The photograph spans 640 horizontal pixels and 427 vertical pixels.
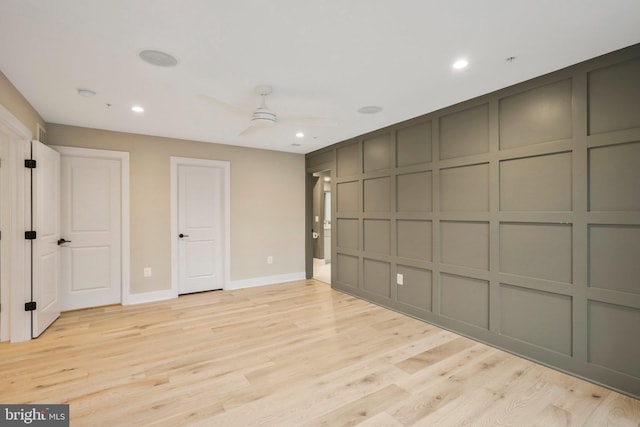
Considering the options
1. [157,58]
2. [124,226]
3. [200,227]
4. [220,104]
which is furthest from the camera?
Result: [200,227]

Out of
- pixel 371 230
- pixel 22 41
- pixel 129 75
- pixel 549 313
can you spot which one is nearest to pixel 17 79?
pixel 22 41

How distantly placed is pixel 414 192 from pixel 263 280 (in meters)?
3.14

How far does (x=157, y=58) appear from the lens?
7.32ft

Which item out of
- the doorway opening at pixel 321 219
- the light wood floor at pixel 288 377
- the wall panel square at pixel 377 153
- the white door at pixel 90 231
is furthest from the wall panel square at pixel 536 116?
the doorway opening at pixel 321 219

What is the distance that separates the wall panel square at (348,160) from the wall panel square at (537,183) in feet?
6.90

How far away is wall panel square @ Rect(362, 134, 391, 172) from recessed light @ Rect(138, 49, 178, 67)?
2.72 meters

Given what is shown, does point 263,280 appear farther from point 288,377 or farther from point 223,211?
point 288,377

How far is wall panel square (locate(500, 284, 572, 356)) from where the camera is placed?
2.43 metres

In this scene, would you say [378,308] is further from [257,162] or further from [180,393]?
[257,162]

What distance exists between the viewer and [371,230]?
433 centimetres

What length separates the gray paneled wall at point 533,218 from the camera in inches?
84.7

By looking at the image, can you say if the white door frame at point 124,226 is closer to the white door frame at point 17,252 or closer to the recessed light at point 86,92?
the white door frame at point 17,252

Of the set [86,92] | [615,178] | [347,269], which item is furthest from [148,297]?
[615,178]

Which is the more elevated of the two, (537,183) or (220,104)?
(220,104)
